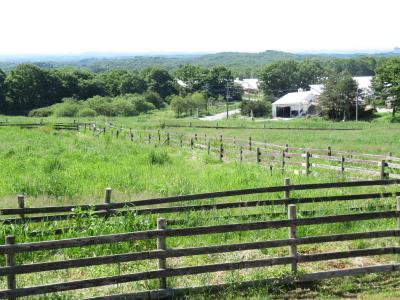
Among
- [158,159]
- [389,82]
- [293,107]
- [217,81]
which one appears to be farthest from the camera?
[217,81]

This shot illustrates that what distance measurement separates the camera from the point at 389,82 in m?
85.9

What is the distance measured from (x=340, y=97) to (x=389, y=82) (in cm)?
1119

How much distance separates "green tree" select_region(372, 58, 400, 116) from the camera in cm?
7869

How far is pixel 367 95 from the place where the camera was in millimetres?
88312

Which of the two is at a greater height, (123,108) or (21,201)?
(21,201)

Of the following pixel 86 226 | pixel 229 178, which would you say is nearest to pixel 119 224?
pixel 86 226

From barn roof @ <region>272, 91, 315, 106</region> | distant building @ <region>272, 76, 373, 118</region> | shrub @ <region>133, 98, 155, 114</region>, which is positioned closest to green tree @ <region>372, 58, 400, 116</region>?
distant building @ <region>272, 76, 373, 118</region>

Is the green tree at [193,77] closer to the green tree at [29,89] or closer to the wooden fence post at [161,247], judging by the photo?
the green tree at [29,89]

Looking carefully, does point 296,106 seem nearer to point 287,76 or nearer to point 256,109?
point 256,109

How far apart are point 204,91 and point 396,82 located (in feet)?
199

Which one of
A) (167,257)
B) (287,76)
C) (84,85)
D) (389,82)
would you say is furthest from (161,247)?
(287,76)

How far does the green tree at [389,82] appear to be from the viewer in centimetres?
7869

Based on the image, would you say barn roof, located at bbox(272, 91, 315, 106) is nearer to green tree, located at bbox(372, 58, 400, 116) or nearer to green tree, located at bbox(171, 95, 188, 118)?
green tree, located at bbox(372, 58, 400, 116)

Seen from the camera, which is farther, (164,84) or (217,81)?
(164,84)
